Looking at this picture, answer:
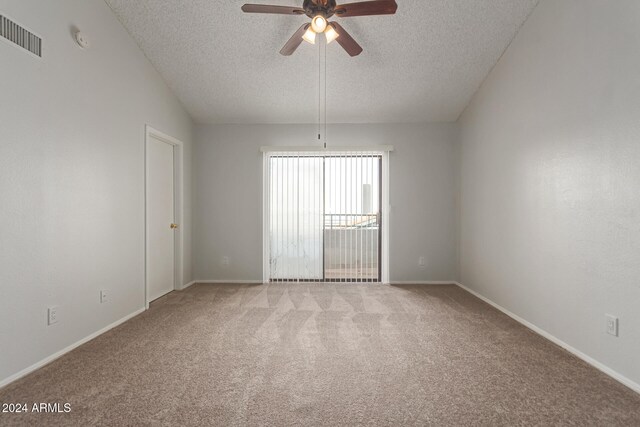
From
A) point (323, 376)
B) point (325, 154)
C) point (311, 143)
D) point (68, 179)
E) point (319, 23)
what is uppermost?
point (319, 23)

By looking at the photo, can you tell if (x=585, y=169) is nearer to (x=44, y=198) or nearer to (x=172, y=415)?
(x=172, y=415)

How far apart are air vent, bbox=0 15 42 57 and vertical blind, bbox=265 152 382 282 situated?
3.11 metres

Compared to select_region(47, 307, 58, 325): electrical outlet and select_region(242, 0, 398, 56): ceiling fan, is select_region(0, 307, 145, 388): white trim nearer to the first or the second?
select_region(47, 307, 58, 325): electrical outlet

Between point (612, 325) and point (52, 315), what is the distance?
387 centimetres

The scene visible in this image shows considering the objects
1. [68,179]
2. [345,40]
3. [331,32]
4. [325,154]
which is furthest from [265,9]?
[325,154]

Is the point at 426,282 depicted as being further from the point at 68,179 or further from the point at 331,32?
the point at 68,179

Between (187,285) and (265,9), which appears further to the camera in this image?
(187,285)

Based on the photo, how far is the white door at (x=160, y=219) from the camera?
164 inches

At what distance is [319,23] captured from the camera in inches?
109

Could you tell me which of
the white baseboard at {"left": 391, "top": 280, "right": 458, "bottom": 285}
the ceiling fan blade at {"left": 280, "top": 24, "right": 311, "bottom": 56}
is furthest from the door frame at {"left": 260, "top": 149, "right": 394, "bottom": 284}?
the ceiling fan blade at {"left": 280, "top": 24, "right": 311, "bottom": 56}

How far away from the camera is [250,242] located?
5.26 m

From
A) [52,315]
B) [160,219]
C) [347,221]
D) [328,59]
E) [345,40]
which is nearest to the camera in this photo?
[52,315]

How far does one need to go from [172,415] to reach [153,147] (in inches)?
→ 129

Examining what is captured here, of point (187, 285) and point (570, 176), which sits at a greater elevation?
point (570, 176)
